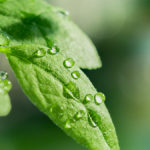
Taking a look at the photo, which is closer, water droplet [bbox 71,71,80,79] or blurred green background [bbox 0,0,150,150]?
water droplet [bbox 71,71,80,79]

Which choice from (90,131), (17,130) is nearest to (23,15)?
(90,131)

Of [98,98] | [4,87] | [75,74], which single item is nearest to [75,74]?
[75,74]

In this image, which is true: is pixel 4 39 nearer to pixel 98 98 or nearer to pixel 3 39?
pixel 3 39

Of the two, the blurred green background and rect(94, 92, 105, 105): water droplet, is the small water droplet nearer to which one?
rect(94, 92, 105, 105): water droplet

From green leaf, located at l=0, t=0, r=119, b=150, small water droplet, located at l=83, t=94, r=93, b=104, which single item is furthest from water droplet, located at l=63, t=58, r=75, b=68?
small water droplet, located at l=83, t=94, r=93, b=104

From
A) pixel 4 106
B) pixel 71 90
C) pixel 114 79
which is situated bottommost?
pixel 114 79

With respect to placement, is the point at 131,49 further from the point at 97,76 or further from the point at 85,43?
the point at 85,43

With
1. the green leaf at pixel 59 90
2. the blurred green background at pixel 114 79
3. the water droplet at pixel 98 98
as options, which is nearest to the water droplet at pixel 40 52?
the green leaf at pixel 59 90

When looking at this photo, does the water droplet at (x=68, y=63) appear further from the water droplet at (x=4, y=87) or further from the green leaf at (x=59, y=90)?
the water droplet at (x=4, y=87)
